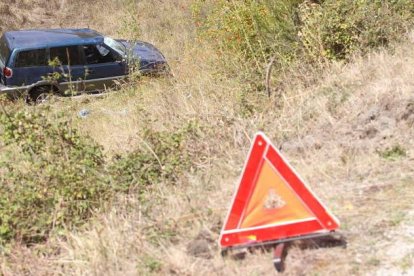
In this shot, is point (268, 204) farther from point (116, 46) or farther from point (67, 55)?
A: point (116, 46)

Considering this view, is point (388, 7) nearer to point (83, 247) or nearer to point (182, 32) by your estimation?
point (83, 247)

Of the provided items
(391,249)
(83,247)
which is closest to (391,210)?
(391,249)

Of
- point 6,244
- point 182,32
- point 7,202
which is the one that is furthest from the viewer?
point 182,32

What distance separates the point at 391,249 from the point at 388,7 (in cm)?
495

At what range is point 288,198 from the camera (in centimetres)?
323

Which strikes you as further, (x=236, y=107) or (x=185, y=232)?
(x=236, y=107)

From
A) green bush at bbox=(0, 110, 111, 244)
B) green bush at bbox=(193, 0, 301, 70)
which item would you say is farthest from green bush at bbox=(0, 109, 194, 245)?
green bush at bbox=(193, 0, 301, 70)

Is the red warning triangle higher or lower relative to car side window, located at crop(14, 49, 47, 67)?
higher

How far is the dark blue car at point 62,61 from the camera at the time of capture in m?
11.5

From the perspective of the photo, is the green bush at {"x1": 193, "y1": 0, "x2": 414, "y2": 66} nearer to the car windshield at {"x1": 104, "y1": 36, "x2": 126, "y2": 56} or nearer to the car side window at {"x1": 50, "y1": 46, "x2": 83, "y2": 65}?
the car windshield at {"x1": 104, "y1": 36, "x2": 126, "y2": 56}

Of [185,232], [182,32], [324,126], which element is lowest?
[182,32]

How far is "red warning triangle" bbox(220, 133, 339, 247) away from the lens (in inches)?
126

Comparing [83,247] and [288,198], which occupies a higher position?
[288,198]

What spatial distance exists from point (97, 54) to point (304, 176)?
8924 mm
